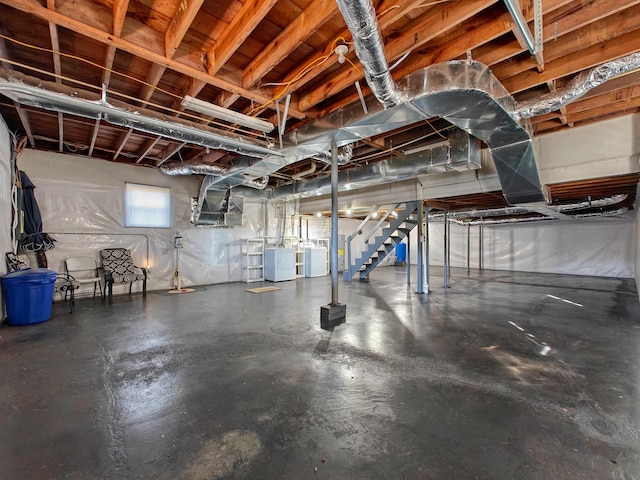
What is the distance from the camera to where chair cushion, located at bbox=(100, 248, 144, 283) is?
16.9 feet

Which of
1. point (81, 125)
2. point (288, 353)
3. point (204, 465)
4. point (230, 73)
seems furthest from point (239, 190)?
point (204, 465)

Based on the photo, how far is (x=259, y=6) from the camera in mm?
1793

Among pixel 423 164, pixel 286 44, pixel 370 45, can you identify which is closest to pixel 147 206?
pixel 286 44

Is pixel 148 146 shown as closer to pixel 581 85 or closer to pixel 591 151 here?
pixel 581 85

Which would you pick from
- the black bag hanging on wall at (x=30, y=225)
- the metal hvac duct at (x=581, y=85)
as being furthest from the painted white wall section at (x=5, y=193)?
the metal hvac duct at (x=581, y=85)

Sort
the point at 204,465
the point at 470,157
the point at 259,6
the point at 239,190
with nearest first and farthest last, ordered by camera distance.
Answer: the point at 204,465, the point at 259,6, the point at 470,157, the point at 239,190

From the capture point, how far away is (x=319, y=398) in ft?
6.39

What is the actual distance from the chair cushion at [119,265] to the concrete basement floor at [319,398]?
4.32 ft

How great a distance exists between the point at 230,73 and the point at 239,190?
3.91m

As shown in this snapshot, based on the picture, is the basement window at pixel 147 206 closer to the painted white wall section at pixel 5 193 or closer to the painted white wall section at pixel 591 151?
the painted white wall section at pixel 5 193

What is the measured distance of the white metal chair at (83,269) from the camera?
4.98 metres

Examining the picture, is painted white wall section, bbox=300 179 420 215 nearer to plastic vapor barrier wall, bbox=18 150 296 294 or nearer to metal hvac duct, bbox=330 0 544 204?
plastic vapor barrier wall, bbox=18 150 296 294

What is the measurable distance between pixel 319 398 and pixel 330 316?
5.27 ft

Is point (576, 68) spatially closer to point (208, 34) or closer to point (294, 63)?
point (294, 63)
